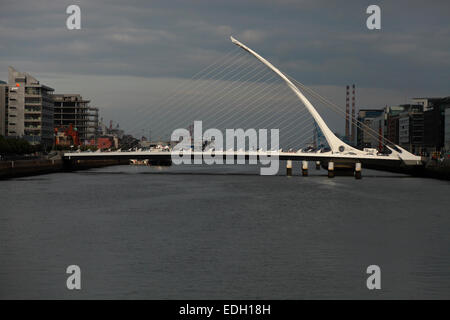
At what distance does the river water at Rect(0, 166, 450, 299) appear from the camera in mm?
18984

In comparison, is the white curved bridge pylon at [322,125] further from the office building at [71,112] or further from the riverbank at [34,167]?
the office building at [71,112]

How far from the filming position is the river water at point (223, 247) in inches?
747

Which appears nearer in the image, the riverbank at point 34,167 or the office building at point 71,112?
the riverbank at point 34,167

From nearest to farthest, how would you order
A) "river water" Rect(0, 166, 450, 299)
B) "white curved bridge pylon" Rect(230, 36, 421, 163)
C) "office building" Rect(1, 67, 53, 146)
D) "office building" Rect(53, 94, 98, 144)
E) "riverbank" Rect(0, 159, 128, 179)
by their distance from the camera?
"river water" Rect(0, 166, 450, 299)
"riverbank" Rect(0, 159, 128, 179)
"white curved bridge pylon" Rect(230, 36, 421, 163)
"office building" Rect(1, 67, 53, 146)
"office building" Rect(53, 94, 98, 144)

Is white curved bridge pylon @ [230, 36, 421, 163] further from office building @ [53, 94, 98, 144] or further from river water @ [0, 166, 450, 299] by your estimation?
office building @ [53, 94, 98, 144]

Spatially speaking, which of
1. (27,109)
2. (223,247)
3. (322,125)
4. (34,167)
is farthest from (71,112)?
(223,247)

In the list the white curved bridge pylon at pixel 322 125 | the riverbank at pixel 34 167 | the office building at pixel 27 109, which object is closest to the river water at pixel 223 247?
the riverbank at pixel 34 167

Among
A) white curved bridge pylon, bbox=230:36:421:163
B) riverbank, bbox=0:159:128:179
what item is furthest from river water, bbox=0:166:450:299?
white curved bridge pylon, bbox=230:36:421:163

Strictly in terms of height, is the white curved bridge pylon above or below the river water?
above

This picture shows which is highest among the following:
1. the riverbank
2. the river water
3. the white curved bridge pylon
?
the white curved bridge pylon

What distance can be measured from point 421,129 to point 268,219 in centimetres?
14996

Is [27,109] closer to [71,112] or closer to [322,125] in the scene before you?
[71,112]

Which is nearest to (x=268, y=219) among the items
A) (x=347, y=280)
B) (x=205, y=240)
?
(x=205, y=240)

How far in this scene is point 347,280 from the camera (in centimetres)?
2002
